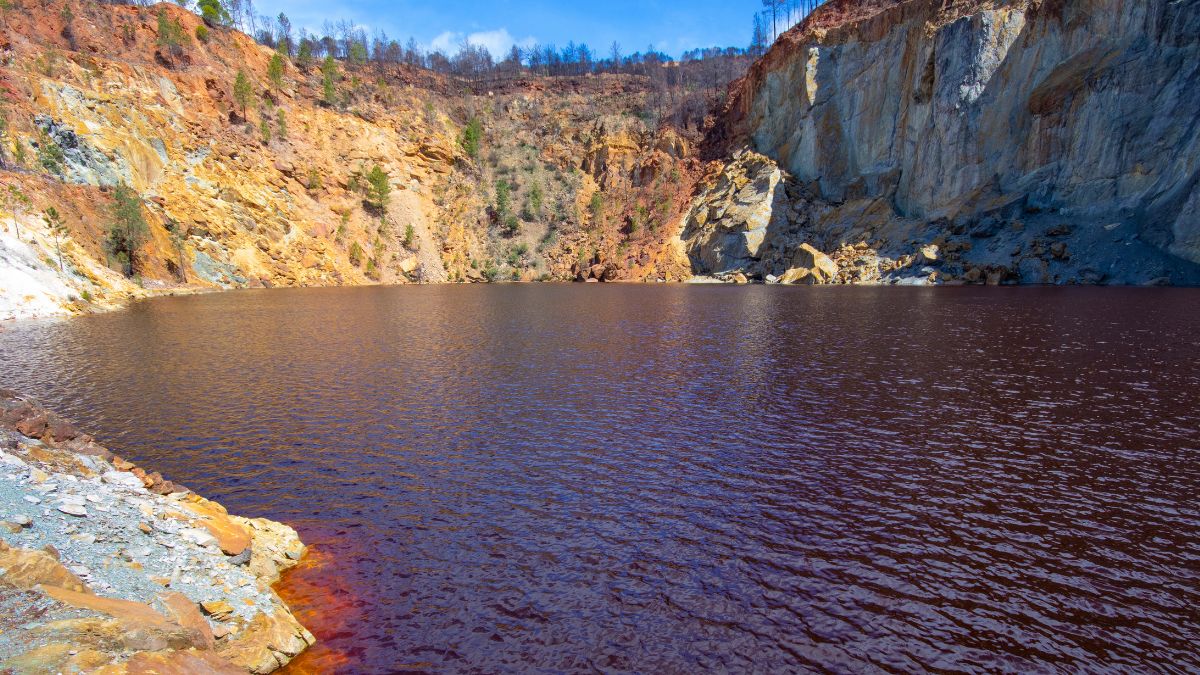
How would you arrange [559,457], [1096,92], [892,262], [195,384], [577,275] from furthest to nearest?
[577,275] → [892,262] → [1096,92] → [195,384] → [559,457]

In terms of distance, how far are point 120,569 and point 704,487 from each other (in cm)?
1012

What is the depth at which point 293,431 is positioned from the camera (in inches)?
679

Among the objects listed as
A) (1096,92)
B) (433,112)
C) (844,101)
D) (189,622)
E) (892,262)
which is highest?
(433,112)

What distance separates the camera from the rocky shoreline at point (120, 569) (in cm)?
588

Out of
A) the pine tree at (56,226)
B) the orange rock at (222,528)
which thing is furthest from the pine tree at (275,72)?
the orange rock at (222,528)

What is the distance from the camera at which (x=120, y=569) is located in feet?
25.5

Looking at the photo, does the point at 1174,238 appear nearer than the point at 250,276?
Yes

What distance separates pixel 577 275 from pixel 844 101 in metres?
44.8

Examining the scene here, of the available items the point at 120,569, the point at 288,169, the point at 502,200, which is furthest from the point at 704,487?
the point at 502,200

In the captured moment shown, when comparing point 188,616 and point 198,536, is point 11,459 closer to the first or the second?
point 198,536

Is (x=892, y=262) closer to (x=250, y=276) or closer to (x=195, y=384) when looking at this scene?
(x=195, y=384)

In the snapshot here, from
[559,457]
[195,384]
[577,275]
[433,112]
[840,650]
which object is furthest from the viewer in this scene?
[433,112]

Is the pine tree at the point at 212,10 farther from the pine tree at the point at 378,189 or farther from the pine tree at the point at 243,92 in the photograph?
the pine tree at the point at 378,189

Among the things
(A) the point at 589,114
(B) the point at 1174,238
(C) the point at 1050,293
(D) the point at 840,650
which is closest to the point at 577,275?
(A) the point at 589,114
